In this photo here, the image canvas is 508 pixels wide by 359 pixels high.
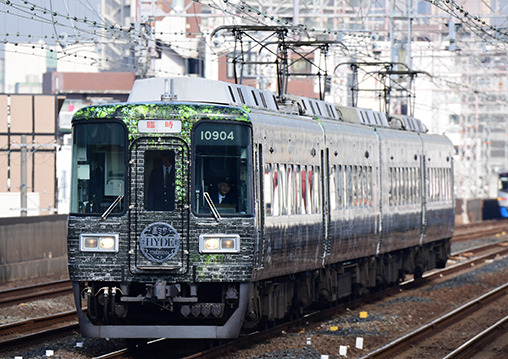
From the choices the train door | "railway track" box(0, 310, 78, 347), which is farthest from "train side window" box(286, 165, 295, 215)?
"railway track" box(0, 310, 78, 347)

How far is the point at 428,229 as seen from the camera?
25891mm

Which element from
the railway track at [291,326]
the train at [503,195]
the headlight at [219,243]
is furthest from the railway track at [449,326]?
the train at [503,195]

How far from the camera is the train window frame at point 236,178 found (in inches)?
532

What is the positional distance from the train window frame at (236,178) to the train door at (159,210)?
11 cm

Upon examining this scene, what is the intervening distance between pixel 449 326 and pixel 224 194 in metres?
6.36

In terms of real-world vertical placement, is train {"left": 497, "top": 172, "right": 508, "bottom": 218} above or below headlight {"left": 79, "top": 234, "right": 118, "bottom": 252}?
above

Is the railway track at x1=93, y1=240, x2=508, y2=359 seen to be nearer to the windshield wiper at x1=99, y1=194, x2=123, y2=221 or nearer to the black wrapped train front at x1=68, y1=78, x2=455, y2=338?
the black wrapped train front at x1=68, y1=78, x2=455, y2=338

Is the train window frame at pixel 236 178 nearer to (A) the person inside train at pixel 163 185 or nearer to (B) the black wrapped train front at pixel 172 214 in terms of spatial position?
(B) the black wrapped train front at pixel 172 214

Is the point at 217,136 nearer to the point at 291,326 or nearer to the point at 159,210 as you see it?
the point at 159,210

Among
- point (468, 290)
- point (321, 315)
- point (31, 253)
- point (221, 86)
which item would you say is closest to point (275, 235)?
point (221, 86)

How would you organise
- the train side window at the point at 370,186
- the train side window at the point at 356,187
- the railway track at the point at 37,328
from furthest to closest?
the train side window at the point at 370,186, the train side window at the point at 356,187, the railway track at the point at 37,328

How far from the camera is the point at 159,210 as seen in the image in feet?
44.3

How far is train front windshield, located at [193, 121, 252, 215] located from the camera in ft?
44.5

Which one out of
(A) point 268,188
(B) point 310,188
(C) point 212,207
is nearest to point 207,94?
(A) point 268,188
